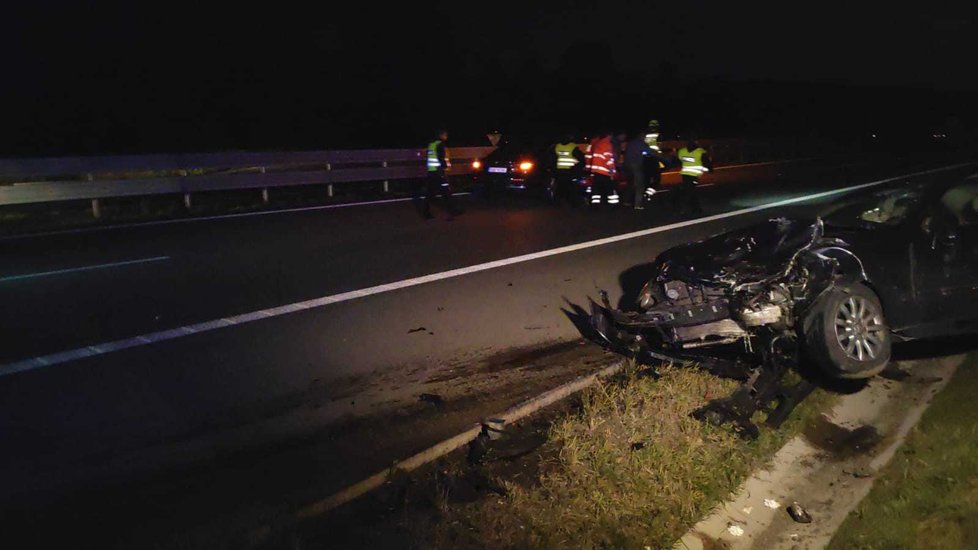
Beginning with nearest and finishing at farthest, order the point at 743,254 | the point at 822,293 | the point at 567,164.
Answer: the point at 822,293, the point at 743,254, the point at 567,164

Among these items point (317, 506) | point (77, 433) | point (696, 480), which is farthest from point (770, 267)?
point (77, 433)

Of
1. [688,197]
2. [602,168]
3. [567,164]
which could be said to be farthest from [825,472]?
[567,164]

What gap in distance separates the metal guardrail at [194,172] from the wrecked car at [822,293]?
472 inches

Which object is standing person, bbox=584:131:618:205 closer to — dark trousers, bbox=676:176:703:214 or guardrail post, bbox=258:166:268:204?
dark trousers, bbox=676:176:703:214

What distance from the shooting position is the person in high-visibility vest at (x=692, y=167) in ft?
50.4

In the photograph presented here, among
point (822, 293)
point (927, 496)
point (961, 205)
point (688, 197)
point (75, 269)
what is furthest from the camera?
point (688, 197)

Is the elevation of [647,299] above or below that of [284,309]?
above

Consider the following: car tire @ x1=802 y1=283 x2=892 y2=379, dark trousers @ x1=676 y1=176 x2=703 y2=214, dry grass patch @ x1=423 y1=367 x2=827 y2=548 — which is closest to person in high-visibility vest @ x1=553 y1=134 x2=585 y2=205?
dark trousers @ x1=676 y1=176 x2=703 y2=214

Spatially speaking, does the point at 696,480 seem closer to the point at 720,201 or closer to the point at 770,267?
the point at 770,267

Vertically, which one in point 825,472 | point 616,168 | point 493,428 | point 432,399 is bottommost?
point 825,472

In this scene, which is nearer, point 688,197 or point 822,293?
point 822,293

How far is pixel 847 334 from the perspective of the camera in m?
6.47

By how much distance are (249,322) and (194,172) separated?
1082 centimetres

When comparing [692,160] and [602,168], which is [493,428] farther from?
[602,168]
